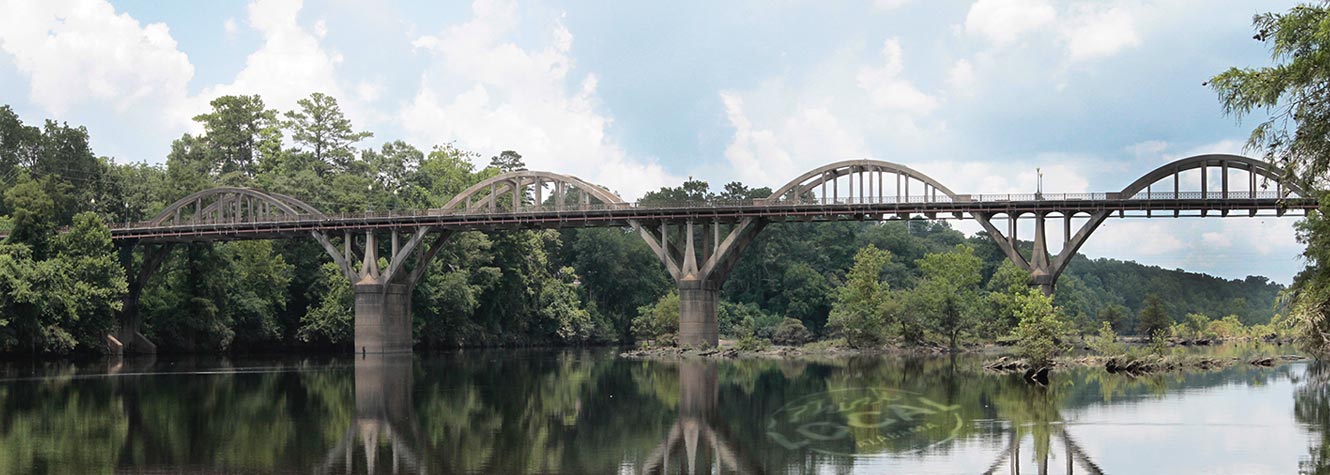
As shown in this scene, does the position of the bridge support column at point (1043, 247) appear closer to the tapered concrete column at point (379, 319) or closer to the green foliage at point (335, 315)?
the tapered concrete column at point (379, 319)

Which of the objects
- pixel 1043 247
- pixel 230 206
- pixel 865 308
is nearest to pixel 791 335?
pixel 865 308

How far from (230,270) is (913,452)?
79.9m

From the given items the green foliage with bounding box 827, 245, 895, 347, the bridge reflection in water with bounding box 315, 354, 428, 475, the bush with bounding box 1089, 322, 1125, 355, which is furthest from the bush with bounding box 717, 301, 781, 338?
the bridge reflection in water with bounding box 315, 354, 428, 475

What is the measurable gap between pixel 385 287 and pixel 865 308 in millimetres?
32534

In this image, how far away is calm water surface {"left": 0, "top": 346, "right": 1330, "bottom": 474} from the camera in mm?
25750

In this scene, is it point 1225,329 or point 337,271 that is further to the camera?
point 1225,329

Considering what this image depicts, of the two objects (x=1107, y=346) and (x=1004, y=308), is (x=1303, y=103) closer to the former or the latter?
(x=1107, y=346)

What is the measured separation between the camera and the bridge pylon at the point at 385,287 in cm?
9050

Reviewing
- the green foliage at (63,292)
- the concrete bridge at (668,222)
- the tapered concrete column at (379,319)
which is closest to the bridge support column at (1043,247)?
the concrete bridge at (668,222)

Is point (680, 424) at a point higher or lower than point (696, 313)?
lower

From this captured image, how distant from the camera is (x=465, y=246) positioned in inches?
4205

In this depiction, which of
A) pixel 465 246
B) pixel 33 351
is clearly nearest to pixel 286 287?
pixel 465 246

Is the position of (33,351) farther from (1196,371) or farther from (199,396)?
(1196,371)

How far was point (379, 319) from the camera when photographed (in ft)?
299
